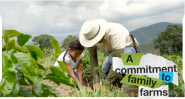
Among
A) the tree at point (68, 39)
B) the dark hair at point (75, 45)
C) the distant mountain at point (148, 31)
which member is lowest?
the dark hair at point (75, 45)

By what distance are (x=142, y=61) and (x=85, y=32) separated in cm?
52

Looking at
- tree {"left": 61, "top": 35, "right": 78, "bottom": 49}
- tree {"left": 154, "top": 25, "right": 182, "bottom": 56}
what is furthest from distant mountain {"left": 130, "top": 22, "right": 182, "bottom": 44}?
tree {"left": 61, "top": 35, "right": 78, "bottom": 49}

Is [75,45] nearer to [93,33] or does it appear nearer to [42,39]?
[93,33]

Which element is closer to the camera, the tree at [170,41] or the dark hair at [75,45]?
the tree at [170,41]

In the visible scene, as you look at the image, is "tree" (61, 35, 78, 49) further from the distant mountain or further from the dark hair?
the distant mountain

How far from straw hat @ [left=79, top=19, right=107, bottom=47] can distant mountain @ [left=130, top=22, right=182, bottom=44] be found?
0.28 m

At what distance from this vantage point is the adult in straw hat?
128 cm

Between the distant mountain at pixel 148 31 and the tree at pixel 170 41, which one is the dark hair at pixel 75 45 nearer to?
the distant mountain at pixel 148 31

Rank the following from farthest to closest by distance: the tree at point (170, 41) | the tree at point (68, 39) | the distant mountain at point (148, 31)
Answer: the tree at point (68, 39), the tree at point (170, 41), the distant mountain at point (148, 31)

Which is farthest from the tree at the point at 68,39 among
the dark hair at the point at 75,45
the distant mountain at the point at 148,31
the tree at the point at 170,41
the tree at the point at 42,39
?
the tree at the point at 170,41

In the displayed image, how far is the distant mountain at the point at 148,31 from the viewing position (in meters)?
1.10

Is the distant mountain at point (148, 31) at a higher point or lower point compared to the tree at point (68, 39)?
higher

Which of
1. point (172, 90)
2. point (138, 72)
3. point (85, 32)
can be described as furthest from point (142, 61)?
point (85, 32)

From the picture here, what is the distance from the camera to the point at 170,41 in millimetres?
1302
